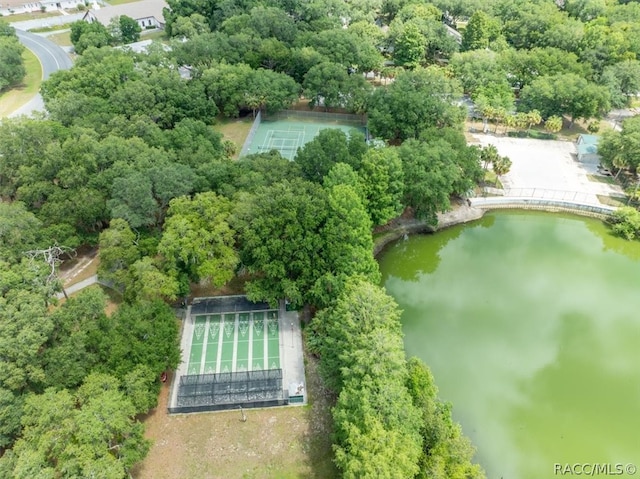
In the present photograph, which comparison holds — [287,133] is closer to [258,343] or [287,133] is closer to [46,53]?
[258,343]

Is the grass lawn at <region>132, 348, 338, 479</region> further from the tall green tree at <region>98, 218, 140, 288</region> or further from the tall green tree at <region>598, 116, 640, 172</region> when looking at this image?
the tall green tree at <region>598, 116, 640, 172</region>

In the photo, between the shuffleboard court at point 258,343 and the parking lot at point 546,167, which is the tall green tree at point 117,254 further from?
the parking lot at point 546,167

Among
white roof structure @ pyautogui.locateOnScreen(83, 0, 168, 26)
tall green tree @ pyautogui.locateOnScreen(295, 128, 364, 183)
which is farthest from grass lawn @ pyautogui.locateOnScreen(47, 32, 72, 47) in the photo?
tall green tree @ pyautogui.locateOnScreen(295, 128, 364, 183)

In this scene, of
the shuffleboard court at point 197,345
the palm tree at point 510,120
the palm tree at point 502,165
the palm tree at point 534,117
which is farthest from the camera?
the palm tree at point 510,120

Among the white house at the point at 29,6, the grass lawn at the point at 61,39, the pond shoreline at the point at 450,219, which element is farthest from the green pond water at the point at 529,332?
the white house at the point at 29,6

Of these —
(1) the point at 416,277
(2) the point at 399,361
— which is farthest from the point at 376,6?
(2) the point at 399,361

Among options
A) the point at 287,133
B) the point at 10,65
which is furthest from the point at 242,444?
the point at 10,65
